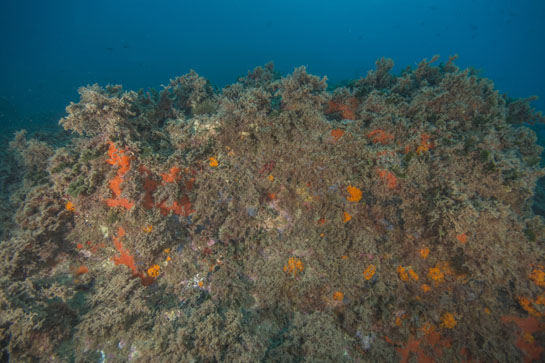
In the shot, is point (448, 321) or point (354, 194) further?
point (354, 194)

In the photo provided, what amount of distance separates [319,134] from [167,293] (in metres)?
4.48

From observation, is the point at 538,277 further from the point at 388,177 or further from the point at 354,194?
the point at 354,194

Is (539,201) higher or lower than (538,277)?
higher

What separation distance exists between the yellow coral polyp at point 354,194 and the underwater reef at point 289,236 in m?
0.02

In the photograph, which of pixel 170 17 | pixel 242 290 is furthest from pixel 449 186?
pixel 170 17

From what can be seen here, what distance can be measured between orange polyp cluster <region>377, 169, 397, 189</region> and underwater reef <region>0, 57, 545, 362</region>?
0.10 ft

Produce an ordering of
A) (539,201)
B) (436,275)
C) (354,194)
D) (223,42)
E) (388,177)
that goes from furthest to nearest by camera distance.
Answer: (223,42) < (539,201) < (354,194) < (388,177) < (436,275)

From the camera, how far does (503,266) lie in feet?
13.6

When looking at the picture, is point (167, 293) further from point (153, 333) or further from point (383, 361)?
point (383, 361)

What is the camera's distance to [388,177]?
14.9 feet

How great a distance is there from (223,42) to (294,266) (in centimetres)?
12475

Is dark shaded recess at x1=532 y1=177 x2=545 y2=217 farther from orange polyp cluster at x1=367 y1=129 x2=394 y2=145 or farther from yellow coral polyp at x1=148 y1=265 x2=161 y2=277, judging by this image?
yellow coral polyp at x1=148 y1=265 x2=161 y2=277

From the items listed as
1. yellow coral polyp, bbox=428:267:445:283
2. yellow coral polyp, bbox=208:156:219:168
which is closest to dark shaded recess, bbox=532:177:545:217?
yellow coral polyp, bbox=428:267:445:283

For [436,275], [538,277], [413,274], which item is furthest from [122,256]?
[538,277]
